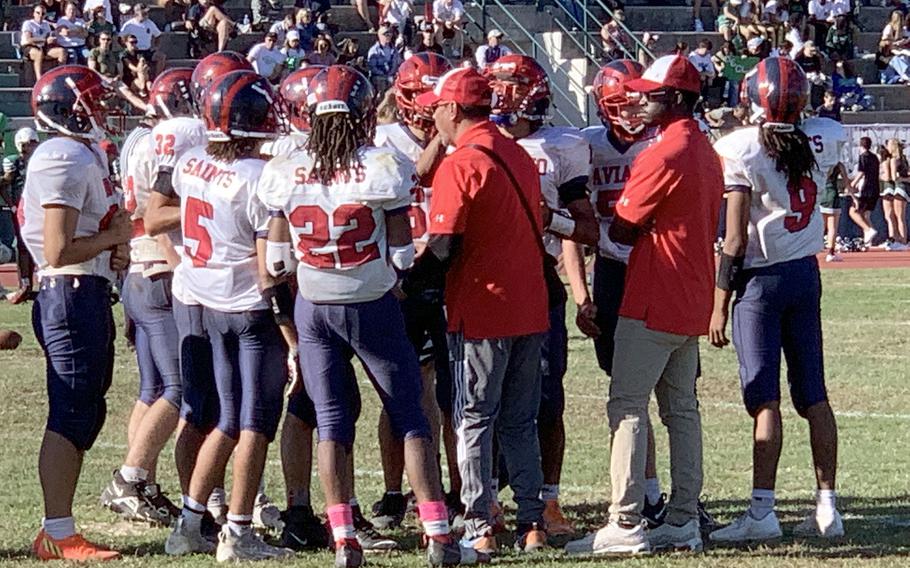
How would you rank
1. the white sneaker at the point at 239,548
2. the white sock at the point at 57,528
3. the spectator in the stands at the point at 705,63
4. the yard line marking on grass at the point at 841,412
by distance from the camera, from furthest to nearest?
1. the spectator in the stands at the point at 705,63
2. the yard line marking on grass at the point at 841,412
3. the white sock at the point at 57,528
4. the white sneaker at the point at 239,548

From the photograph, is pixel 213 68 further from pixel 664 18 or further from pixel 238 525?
pixel 664 18

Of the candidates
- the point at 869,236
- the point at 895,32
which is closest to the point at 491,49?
the point at 869,236

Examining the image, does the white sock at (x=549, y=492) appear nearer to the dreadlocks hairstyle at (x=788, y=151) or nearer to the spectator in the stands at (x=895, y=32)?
the dreadlocks hairstyle at (x=788, y=151)

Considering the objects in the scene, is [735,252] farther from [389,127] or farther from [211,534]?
[211,534]

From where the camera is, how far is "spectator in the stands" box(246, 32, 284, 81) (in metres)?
24.6

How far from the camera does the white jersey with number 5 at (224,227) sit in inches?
261

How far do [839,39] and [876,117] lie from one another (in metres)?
2.27

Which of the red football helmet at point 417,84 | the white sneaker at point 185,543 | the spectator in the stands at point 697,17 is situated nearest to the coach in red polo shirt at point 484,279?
the red football helmet at point 417,84

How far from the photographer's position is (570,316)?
15844mm

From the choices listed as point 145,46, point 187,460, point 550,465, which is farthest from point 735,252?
point 145,46

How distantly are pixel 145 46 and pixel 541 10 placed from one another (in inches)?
328

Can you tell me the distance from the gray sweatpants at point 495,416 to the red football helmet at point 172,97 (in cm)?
212

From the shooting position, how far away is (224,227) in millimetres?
6668

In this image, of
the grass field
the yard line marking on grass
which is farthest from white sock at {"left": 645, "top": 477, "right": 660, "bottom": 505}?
the yard line marking on grass
